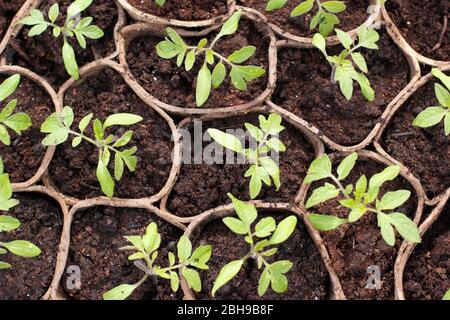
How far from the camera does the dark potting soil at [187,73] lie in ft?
6.09

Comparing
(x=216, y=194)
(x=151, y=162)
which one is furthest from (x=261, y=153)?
(x=151, y=162)

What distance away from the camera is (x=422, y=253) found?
69.6 inches

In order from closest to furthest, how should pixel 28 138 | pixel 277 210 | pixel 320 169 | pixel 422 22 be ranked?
pixel 320 169 → pixel 277 210 → pixel 28 138 → pixel 422 22

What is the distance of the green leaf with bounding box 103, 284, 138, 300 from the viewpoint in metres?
1.61

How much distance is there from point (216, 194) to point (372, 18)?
0.73 m

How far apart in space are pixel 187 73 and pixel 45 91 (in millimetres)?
447

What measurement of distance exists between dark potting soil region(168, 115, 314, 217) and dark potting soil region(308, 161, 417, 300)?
8 centimetres

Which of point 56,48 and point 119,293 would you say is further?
point 56,48

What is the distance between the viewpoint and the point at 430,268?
5.74 ft

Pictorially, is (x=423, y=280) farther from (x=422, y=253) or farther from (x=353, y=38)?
(x=353, y=38)

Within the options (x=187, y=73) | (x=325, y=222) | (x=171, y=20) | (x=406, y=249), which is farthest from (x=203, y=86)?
(x=406, y=249)

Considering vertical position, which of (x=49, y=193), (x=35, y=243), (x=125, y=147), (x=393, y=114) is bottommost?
(x=35, y=243)

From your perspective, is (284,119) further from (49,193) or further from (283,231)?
(49,193)

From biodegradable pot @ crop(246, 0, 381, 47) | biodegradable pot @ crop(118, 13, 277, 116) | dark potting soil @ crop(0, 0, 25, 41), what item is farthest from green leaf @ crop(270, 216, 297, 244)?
dark potting soil @ crop(0, 0, 25, 41)
